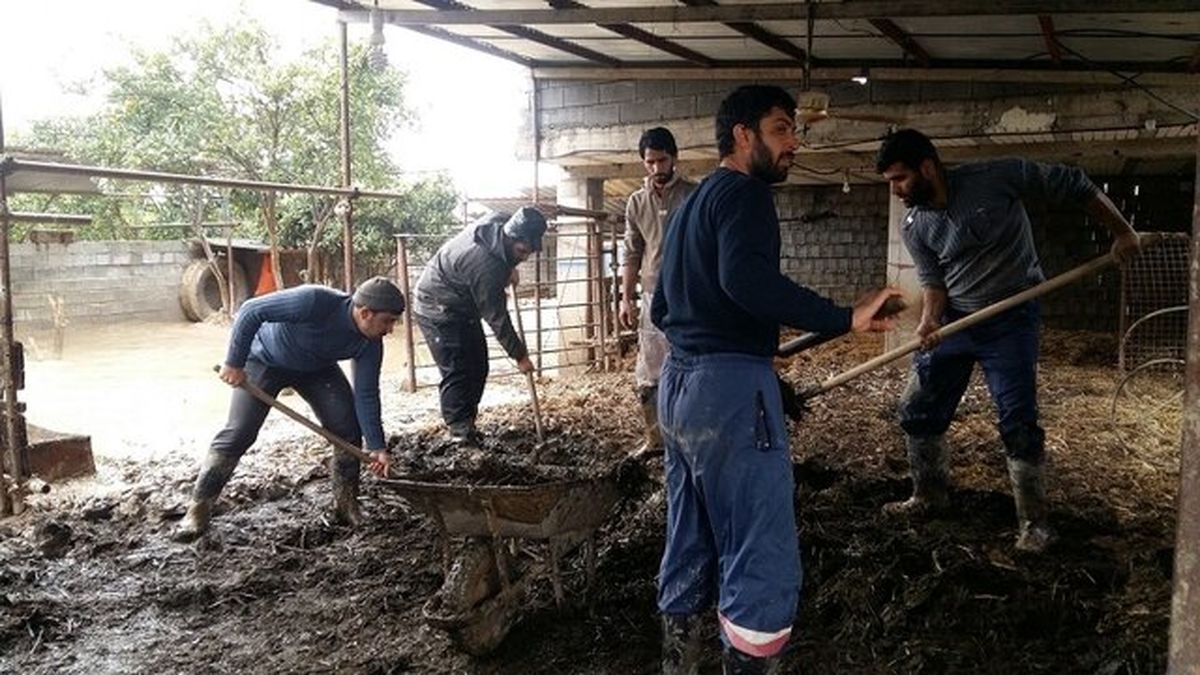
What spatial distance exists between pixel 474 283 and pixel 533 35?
127 inches

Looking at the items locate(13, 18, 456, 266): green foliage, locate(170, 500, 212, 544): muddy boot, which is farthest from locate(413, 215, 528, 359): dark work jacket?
locate(13, 18, 456, 266): green foliage

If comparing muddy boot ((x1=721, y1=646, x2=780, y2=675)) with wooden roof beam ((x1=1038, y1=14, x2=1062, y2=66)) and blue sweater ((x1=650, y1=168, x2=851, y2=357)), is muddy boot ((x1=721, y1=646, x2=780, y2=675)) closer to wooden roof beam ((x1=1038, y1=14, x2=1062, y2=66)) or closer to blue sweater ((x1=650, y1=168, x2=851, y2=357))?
blue sweater ((x1=650, y1=168, x2=851, y2=357))

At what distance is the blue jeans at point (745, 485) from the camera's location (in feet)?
8.30

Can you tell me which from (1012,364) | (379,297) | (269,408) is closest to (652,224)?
(379,297)

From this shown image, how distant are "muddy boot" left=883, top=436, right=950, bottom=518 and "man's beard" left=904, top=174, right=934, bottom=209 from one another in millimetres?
1201

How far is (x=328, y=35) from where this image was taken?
46.5 ft

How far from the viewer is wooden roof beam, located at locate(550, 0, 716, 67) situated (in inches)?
264

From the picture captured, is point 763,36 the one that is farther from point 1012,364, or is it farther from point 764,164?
point 764,164

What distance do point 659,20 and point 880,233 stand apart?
9.70 meters

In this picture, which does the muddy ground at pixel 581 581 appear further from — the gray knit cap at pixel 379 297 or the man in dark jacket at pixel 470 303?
the gray knit cap at pixel 379 297

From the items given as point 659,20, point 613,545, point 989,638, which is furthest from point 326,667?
point 659,20

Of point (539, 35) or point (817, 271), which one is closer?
point (539, 35)

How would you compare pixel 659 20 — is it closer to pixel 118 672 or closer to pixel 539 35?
pixel 539 35

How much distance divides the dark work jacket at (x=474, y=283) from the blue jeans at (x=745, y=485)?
10.8ft
